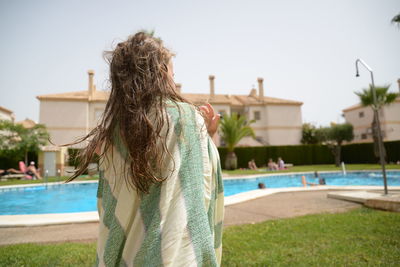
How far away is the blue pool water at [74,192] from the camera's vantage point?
32.0 ft

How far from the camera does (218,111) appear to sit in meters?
32.3

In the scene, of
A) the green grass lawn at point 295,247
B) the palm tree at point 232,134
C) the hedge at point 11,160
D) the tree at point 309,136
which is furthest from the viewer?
the tree at point 309,136

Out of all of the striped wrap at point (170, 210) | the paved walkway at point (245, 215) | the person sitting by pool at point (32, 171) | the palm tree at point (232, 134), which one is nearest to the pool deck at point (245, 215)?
the paved walkway at point (245, 215)

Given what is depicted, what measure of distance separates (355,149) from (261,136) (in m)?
11.6

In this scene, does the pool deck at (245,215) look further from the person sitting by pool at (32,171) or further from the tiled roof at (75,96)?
the tiled roof at (75,96)

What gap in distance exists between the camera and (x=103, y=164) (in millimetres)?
1167

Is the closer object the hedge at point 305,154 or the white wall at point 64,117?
the hedge at point 305,154

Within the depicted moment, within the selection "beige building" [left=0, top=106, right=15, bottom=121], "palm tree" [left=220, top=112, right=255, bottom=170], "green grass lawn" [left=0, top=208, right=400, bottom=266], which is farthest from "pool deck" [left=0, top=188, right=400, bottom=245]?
"beige building" [left=0, top=106, right=15, bottom=121]

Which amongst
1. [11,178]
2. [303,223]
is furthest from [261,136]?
[303,223]

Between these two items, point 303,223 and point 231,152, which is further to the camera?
point 231,152

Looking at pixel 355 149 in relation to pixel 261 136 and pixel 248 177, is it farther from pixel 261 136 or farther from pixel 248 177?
pixel 248 177

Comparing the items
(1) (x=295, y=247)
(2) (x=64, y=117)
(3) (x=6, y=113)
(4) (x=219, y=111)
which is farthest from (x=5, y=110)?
(1) (x=295, y=247)

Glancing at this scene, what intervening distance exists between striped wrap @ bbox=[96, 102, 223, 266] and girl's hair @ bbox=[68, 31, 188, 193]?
0.14 feet

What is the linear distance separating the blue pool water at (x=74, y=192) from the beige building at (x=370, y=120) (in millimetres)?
21308
